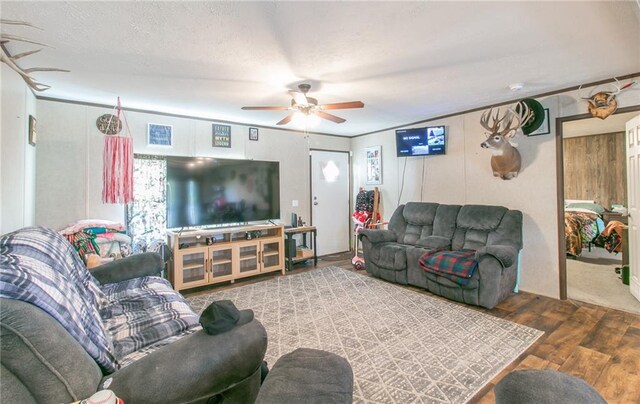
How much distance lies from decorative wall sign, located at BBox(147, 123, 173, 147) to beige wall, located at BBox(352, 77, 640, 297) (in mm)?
3671

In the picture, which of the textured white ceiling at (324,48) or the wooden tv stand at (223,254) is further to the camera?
the wooden tv stand at (223,254)

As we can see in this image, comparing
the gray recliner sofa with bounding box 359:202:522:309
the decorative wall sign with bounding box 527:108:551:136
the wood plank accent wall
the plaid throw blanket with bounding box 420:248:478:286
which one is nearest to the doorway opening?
the wood plank accent wall

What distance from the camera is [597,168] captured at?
6.39 m

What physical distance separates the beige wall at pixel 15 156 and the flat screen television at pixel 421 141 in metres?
4.62

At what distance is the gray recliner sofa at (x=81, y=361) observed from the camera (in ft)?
2.78

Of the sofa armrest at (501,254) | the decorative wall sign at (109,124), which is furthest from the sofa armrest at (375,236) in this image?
the decorative wall sign at (109,124)

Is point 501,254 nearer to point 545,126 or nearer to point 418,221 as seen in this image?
point 418,221

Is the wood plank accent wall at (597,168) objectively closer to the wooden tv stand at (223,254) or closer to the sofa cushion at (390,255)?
the sofa cushion at (390,255)

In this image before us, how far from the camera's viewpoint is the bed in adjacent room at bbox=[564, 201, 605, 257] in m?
5.03

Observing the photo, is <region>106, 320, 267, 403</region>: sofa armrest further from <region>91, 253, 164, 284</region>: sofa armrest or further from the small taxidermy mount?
the small taxidermy mount

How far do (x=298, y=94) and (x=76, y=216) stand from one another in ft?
10.0

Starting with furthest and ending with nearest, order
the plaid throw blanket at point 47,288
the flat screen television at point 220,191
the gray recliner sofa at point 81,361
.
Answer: the flat screen television at point 220,191, the plaid throw blanket at point 47,288, the gray recliner sofa at point 81,361

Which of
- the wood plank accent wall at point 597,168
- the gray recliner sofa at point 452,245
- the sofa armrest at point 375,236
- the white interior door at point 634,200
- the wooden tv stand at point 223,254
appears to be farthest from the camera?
the wood plank accent wall at point 597,168

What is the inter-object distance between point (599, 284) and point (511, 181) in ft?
5.91
